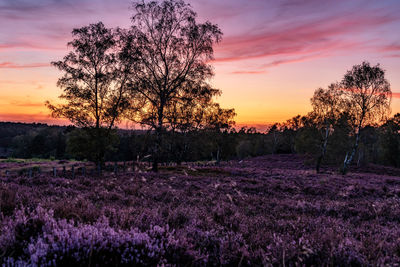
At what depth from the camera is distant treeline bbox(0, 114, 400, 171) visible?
2573 cm

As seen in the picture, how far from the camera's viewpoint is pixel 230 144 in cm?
7625

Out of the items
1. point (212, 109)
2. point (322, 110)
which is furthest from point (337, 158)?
point (212, 109)

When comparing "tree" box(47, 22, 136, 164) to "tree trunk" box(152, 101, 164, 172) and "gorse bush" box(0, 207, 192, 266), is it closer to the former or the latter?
"tree trunk" box(152, 101, 164, 172)

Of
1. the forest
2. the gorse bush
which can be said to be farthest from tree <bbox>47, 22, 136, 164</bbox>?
the gorse bush

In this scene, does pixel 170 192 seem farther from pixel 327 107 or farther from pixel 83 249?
pixel 327 107

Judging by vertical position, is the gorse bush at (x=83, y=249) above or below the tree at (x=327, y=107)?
below

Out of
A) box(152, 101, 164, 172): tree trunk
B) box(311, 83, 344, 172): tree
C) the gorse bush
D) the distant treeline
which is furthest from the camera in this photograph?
box(311, 83, 344, 172): tree

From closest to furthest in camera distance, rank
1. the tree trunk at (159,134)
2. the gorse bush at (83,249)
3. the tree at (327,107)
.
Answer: the gorse bush at (83,249), the tree trunk at (159,134), the tree at (327,107)

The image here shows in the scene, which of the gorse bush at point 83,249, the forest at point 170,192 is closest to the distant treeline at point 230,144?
the forest at point 170,192

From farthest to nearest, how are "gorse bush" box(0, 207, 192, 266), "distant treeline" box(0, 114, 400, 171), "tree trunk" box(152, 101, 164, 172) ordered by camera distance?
"distant treeline" box(0, 114, 400, 171), "tree trunk" box(152, 101, 164, 172), "gorse bush" box(0, 207, 192, 266)

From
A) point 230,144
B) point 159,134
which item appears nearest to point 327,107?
point 159,134

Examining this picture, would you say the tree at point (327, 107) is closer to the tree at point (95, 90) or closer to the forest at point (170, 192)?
the forest at point (170, 192)

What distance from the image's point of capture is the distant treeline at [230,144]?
84.4ft

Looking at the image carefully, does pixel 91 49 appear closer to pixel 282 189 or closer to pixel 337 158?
pixel 282 189
